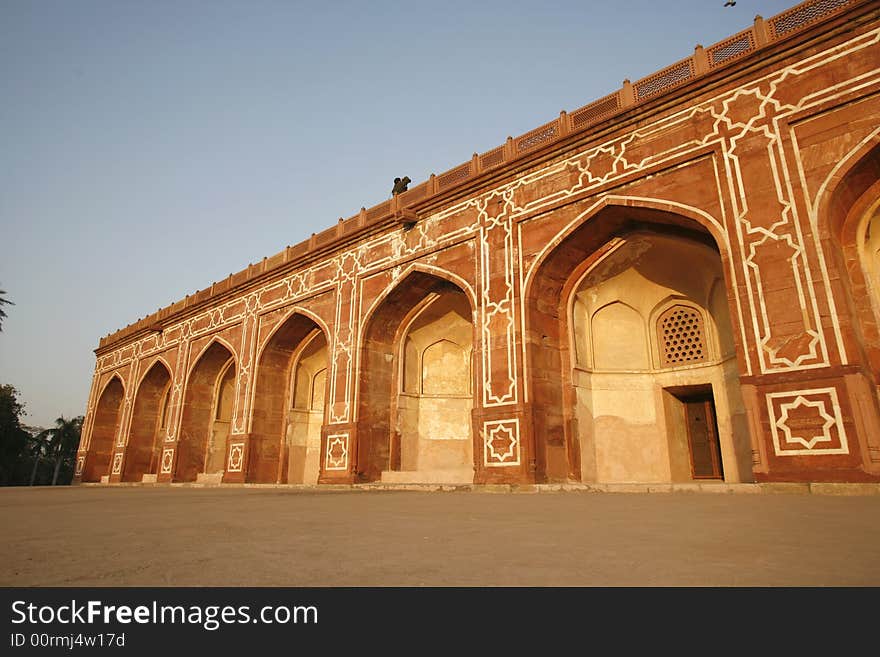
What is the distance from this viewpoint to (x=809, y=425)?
5.66 m

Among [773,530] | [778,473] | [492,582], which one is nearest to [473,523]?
[773,530]

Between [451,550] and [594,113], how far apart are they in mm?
8494

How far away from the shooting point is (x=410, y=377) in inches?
473

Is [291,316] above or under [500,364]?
above

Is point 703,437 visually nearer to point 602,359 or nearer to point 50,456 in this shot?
point 602,359

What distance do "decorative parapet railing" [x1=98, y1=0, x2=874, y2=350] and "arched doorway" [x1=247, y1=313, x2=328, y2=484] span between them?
2043 mm

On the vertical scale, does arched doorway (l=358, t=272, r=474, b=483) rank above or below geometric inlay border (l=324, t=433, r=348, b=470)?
above

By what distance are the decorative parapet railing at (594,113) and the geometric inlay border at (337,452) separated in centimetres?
448

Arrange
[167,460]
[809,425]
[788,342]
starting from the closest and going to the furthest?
1. [809,425]
2. [788,342]
3. [167,460]

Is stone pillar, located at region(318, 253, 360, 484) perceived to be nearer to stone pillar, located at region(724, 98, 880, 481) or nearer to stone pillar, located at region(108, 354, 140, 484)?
stone pillar, located at region(724, 98, 880, 481)

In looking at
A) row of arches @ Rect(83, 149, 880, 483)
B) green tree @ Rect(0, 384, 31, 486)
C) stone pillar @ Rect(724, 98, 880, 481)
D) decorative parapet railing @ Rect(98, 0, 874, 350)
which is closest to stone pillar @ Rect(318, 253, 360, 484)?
row of arches @ Rect(83, 149, 880, 483)

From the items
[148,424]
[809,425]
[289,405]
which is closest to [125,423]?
[148,424]

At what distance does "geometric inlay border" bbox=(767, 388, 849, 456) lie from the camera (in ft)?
18.0
